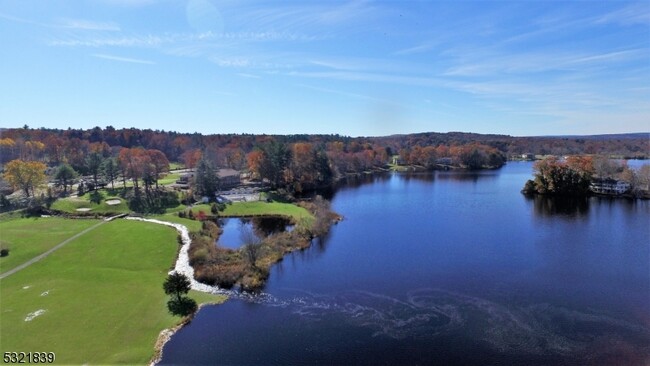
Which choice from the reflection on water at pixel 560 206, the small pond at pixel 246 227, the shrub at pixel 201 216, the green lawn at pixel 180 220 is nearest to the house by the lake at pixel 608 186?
the reflection on water at pixel 560 206

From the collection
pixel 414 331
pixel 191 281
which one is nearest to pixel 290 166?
pixel 191 281

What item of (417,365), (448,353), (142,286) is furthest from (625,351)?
(142,286)

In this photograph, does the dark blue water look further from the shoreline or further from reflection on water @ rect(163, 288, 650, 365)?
the shoreline

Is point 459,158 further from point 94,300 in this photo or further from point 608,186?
point 94,300

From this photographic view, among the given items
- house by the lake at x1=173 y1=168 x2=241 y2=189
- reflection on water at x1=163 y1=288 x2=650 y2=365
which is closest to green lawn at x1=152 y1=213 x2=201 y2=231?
reflection on water at x1=163 y1=288 x2=650 y2=365

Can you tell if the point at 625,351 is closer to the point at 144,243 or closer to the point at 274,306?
the point at 274,306

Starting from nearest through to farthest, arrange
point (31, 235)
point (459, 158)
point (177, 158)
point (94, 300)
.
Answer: point (94, 300) → point (31, 235) → point (177, 158) → point (459, 158)

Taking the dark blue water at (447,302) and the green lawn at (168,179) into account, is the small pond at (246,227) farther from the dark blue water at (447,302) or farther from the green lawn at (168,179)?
the green lawn at (168,179)
